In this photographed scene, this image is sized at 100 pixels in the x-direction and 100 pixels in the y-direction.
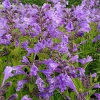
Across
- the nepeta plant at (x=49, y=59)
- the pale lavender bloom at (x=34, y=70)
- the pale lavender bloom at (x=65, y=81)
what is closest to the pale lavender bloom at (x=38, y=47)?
the nepeta plant at (x=49, y=59)

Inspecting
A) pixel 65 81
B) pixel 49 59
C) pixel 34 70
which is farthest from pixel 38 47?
pixel 65 81

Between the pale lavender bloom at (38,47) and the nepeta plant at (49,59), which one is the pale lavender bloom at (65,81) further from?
the pale lavender bloom at (38,47)

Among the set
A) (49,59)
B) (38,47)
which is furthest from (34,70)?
(38,47)

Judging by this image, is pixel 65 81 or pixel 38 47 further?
pixel 38 47

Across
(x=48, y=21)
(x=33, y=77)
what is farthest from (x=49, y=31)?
(x=33, y=77)

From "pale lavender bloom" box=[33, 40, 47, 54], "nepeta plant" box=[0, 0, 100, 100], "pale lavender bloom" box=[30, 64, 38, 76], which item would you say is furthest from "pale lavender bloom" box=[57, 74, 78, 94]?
"pale lavender bloom" box=[33, 40, 47, 54]

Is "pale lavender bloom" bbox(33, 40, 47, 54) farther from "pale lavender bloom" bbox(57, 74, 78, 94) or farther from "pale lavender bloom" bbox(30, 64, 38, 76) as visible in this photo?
"pale lavender bloom" bbox(57, 74, 78, 94)

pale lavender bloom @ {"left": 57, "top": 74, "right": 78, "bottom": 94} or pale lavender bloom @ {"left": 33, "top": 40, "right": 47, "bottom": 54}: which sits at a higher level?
pale lavender bloom @ {"left": 33, "top": 40, "right": 47, "bottom": 54}

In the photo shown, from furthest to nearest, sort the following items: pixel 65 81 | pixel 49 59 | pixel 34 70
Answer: pixel 49 59, pixel 34 70, pixel 65 81

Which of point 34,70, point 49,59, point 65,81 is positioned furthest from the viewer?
point 49,59

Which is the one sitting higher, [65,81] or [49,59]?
[49,59]

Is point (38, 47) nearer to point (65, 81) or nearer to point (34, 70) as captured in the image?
point (34, 70)
